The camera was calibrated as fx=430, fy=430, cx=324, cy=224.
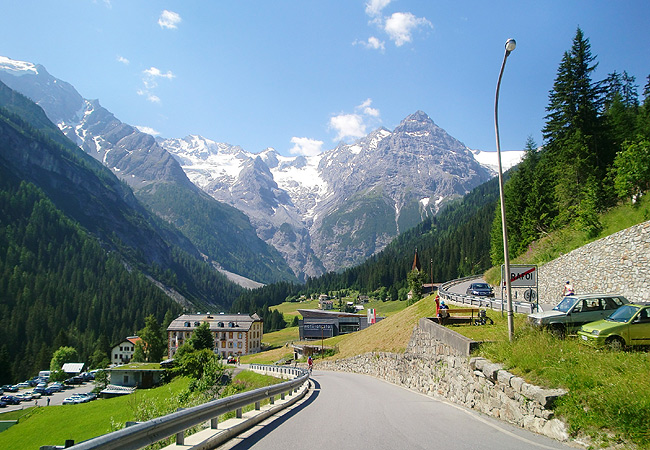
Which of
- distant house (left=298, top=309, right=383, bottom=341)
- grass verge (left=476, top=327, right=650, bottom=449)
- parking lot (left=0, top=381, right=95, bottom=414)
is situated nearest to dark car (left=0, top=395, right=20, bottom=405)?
parking lot (left=0, top=381, right=95, bottom=414)

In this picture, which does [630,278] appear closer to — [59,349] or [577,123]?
[577,123]

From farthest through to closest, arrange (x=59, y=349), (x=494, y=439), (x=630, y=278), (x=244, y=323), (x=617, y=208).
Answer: (x=244, y=323) → (x=59, y=349) → (x=617, y=208) → (x=630, y=278) → (x=494, y=439)

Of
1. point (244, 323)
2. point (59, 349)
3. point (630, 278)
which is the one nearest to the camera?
point (630, 278)

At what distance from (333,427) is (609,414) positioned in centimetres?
535

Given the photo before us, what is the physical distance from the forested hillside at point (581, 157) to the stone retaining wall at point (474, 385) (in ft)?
Answer: 70.4

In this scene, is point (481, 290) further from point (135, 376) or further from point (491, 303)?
point (135, 376)

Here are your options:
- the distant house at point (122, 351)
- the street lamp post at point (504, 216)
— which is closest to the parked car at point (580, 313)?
the street lamp post at point (504, 216)

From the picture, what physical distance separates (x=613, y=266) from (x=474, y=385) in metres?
19.1

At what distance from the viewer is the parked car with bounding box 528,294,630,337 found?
1541cm

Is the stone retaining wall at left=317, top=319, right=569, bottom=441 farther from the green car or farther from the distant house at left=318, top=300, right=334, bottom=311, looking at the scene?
the distant house at left=318, top=300, right=334, bottom=311

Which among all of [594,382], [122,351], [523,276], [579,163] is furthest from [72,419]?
[122,351]

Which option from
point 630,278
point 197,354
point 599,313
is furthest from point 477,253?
point 599,313

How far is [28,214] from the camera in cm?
19712

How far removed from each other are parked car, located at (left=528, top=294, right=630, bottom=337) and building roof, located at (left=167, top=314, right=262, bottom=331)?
112744 millimetres
